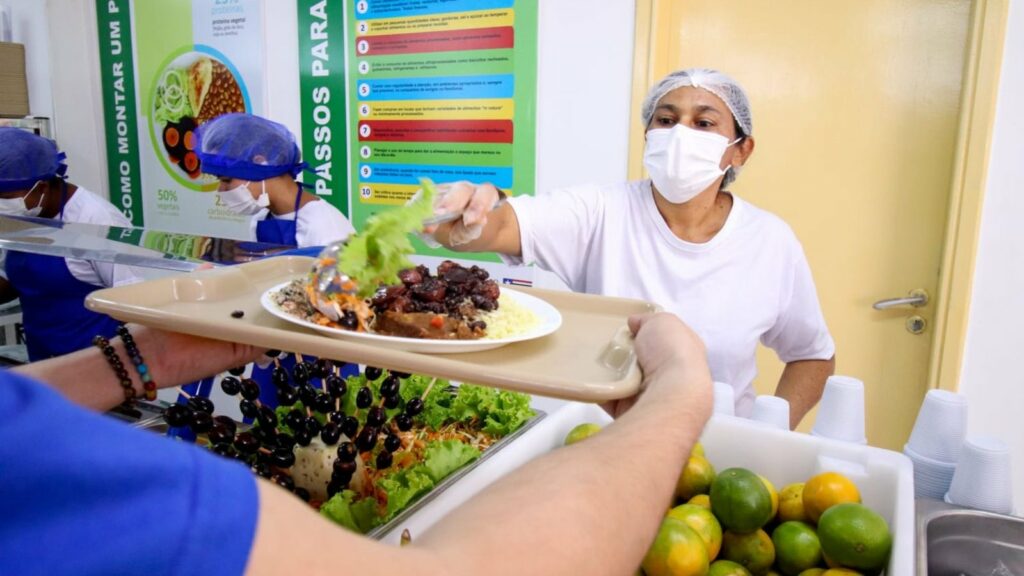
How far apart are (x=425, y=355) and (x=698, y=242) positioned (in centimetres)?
163

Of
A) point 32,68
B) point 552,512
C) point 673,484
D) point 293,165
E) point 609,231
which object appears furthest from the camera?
point 32,68

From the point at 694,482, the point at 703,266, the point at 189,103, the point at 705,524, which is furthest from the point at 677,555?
the point at 189,103

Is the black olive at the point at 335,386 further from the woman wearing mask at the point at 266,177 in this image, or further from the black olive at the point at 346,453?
the woman wearing mask at the point at 266,177

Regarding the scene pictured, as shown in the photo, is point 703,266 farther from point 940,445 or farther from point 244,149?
point 244,149

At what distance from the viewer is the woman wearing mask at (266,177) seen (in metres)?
3.29

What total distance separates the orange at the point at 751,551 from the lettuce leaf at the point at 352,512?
59 centimetres

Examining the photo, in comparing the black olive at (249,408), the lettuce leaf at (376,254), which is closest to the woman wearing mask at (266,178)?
the black olive at (249,408)

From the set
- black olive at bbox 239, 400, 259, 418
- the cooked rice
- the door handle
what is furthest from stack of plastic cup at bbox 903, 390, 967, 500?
the door handle

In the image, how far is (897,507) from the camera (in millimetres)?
1117

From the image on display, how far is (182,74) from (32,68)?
5.01 feet

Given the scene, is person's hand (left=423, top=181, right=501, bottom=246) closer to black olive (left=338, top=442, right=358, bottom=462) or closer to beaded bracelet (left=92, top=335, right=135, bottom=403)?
black olive (left=338, top=442, right=358, bottom=462)

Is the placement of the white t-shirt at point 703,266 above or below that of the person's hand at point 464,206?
below

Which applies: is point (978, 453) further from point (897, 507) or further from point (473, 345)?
point (473, 345)

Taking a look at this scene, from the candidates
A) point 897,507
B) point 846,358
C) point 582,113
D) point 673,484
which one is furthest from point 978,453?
point 582,113
